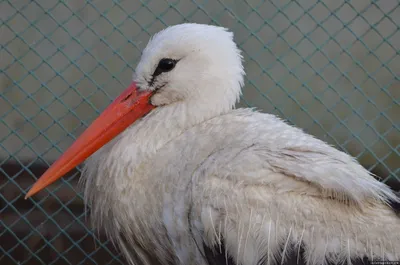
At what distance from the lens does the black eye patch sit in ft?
6.59

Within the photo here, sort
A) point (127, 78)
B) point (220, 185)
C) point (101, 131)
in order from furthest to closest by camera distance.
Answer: point (127, 78) < point (101, 131) < point (220, 185)

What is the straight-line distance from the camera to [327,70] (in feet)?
9.78

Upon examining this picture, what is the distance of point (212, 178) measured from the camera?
1.71 m

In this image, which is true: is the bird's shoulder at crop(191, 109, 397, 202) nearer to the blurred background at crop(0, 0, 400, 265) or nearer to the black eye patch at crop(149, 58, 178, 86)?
the black eye patch at crop(149, 58, 178, 86)

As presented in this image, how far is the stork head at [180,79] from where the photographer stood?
78.8 inches

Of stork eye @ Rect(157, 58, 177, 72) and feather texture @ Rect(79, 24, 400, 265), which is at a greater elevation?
stork eye @ Rect(157, 58, 177, 72)

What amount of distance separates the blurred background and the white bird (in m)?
0.82

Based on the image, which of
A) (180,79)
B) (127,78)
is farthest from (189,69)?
(127,78)

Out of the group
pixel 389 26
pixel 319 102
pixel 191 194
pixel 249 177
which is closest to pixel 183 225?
pixel 191 194

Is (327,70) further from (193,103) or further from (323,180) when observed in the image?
(323,180)

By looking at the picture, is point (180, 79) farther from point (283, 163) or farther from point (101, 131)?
point (283, 163)

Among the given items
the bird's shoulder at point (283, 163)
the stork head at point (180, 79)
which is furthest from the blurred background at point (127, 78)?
the bird's shoulder at point (283, 163)

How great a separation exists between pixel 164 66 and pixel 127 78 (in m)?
0.96

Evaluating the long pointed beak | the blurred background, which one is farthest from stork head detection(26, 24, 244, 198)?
the blurred background
